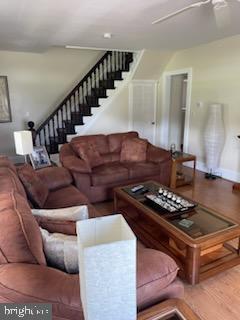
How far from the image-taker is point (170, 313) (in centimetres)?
113

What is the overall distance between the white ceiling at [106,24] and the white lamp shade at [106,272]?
8.55ft

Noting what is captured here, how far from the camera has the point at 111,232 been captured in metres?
0.95

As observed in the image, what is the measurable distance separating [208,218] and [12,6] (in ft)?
10.0

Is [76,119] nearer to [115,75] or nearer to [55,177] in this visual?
[115,75]

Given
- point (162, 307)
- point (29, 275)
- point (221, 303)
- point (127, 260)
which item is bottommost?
point (221, 303)

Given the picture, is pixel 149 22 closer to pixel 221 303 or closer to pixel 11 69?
pixel 221 303

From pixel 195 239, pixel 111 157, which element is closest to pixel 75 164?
pixel 111 157

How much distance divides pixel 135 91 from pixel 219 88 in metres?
2.12

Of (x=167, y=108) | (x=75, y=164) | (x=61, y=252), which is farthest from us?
(x=167, y=108)

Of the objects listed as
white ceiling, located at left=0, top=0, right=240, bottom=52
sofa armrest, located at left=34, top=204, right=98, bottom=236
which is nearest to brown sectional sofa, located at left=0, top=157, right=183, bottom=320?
sofa armrest, located at left=34, top=204, right=98, bottom=236

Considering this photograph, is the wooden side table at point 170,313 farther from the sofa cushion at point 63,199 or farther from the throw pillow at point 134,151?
the throw pillow at point 134,151

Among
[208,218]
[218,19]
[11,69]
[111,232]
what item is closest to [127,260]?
[111,232]

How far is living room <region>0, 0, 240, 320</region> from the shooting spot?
2.40 meters

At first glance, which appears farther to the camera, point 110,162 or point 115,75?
point 115,75
